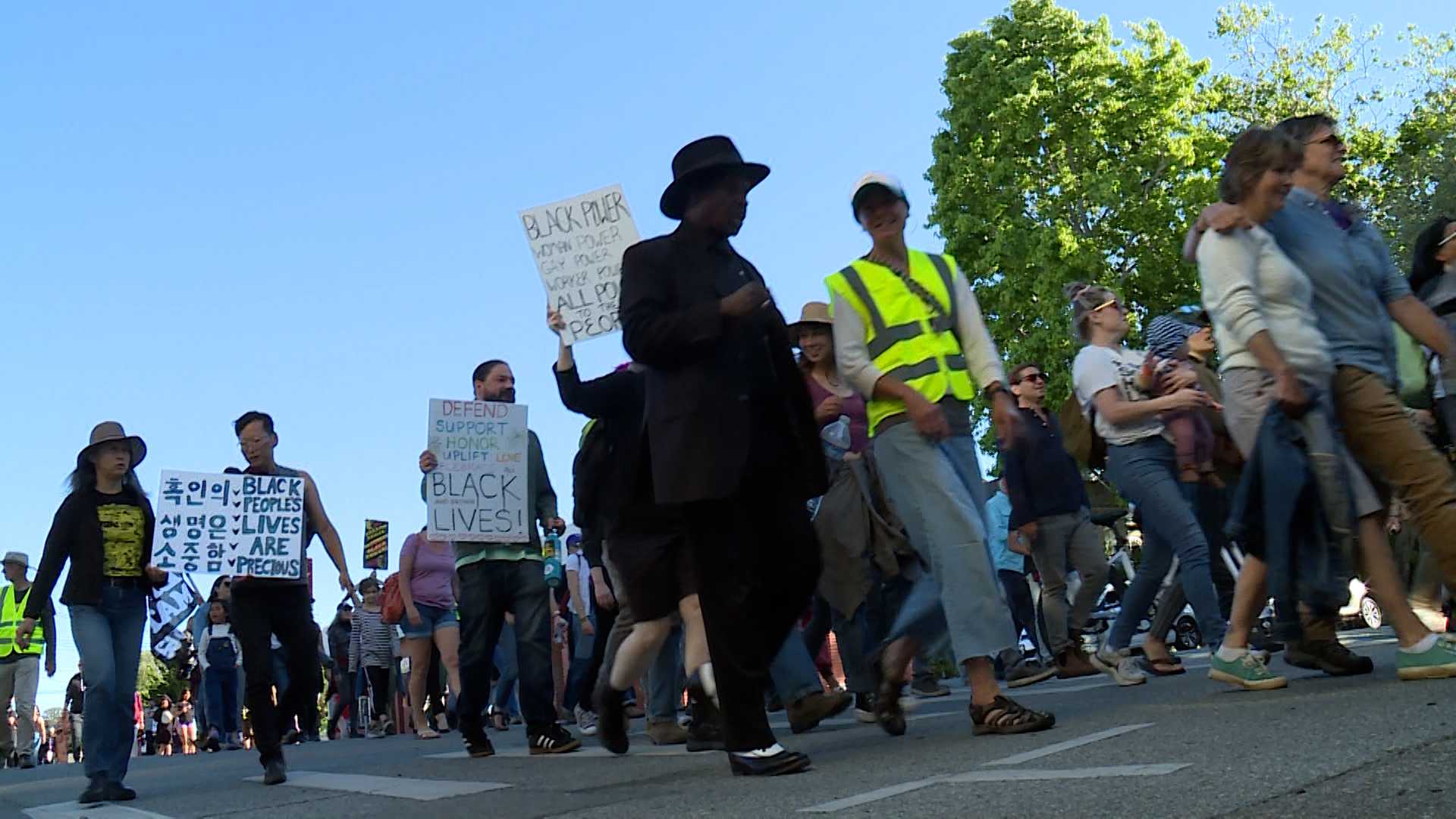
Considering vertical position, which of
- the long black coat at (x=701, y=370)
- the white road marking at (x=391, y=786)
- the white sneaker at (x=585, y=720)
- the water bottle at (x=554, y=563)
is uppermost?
the water bottle at (x=554, y=563)

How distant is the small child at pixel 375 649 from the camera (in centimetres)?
1903

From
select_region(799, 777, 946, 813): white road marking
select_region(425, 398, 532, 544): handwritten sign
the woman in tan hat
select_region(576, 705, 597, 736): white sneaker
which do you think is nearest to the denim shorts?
select_region(576, 705, 597, 736): white sneaker

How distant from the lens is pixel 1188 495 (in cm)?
963

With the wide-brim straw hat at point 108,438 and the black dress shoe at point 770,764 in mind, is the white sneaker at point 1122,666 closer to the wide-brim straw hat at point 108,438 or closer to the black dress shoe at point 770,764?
the black dress shoe at point 770,764

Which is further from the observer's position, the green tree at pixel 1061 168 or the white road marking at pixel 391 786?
the green tree at pixel 1061 168

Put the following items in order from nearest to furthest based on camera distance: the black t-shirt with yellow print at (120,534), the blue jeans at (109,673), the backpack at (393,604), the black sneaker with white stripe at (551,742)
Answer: the blue jeans at (109,673), the black t-shirt with yellow print at (120,534), the black sneaker with white stripe at (551,742), the backpack at (393,604)

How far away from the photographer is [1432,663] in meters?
5.81

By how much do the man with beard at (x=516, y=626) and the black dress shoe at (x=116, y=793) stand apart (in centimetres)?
171

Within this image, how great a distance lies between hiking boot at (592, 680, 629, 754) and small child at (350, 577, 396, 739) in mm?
11898

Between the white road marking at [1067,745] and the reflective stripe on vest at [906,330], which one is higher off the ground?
the reflective stripe on vest at [906,330]

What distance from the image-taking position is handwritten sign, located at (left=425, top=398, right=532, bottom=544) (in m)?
9.18

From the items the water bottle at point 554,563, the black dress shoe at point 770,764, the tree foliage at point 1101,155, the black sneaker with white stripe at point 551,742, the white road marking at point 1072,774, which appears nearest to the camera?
the white road marking at point 1072,774

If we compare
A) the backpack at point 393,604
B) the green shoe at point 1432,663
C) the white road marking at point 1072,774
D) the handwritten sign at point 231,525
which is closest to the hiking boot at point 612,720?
the handwritten sign at point 231,525

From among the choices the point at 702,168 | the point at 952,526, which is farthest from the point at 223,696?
the point at 702,168
